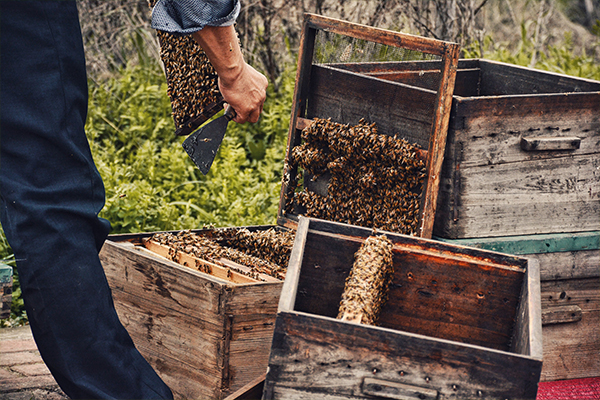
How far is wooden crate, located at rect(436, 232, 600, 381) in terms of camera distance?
8.57 ft

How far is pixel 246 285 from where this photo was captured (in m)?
2.25

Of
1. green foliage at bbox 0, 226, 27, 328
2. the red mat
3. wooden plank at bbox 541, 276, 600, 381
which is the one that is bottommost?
green foliage at bbox 0, 226, 27, 328

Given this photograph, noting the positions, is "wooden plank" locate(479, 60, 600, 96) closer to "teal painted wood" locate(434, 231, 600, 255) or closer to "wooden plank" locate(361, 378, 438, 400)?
"teal painted wood" locate(434, 231, 600, 255)

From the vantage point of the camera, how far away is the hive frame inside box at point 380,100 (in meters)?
2.42

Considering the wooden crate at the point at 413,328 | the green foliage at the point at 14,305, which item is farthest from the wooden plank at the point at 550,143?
the green foliage at the point at 14,305

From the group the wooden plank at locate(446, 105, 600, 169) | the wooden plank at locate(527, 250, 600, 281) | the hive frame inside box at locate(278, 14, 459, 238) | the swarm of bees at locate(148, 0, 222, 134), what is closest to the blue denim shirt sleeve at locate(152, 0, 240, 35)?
the swarm of bees at locate(148, 0, 222, 134)

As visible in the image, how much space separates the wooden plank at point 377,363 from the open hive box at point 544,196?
970mm

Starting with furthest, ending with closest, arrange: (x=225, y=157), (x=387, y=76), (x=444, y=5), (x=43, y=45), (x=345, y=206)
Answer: (x=444, y=5)
(x=225, y=157)
(x=387, y=76)
(x=345, y=206)
(x=43, y=45)

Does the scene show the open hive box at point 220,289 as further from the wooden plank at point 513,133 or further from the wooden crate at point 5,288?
the wooden crate at point 5,288

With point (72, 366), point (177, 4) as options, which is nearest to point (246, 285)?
point (72, 366)

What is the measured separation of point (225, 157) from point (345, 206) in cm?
229

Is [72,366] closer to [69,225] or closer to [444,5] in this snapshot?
[69,225]

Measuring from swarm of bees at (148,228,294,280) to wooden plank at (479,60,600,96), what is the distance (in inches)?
57.1

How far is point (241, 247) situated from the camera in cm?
292
